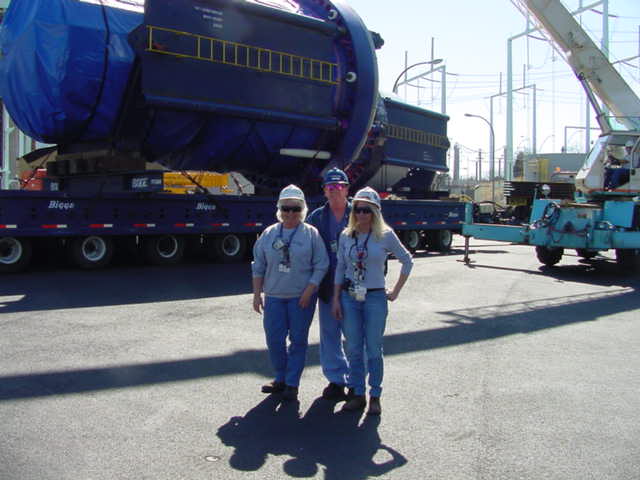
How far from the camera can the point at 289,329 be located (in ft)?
15.7

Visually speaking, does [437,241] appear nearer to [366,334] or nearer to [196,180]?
[196,180]

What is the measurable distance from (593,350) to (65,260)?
374 inches

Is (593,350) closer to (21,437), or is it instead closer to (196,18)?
(21,437)

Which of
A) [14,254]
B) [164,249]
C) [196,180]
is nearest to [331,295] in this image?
[14,254]

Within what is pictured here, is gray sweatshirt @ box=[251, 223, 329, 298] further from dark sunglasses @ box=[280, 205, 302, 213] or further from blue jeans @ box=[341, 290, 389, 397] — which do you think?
blue jeans @ box=[341, 290, 389, 397]

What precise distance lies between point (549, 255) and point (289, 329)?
10.7 metres

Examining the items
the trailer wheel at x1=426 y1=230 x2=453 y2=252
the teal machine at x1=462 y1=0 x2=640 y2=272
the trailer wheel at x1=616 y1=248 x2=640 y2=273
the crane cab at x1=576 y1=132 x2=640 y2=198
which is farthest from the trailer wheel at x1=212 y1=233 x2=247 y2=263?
the trailer wheel at x1=616 y1=248 x2=640 y2=273

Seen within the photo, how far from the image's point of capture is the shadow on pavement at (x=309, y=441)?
3.56 m

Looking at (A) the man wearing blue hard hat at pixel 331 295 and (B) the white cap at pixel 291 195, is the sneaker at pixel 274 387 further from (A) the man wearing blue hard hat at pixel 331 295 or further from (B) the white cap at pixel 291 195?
(B) the white cap at pixel 291 195

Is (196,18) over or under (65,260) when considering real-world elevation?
over

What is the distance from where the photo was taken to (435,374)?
545 centimetres

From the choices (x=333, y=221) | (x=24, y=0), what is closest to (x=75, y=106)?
(x=24, y=0)

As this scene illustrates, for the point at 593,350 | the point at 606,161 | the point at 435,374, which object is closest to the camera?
the point at 435,374

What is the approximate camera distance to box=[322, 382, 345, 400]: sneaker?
187 inches
